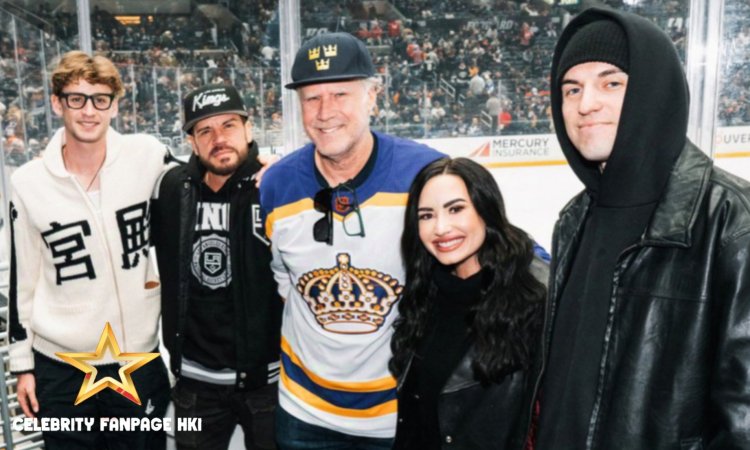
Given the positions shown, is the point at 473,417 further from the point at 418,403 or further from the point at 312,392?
the point at 312,392

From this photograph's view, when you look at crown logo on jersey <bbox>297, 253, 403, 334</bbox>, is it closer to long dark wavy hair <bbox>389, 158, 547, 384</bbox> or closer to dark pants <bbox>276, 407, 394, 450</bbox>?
long dark wavy hair <bbox>389, 158, 547, 384</bbox>

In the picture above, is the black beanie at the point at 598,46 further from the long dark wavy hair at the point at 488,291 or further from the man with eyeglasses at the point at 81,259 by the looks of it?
the man with eyeglasses at the point at 81,259

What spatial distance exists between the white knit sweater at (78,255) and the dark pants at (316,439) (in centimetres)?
58

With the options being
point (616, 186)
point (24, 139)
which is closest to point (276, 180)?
point (616, 186)

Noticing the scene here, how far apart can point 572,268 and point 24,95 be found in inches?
175

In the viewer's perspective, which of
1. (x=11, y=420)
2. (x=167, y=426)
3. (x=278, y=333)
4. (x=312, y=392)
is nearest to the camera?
(x=312, y=392)

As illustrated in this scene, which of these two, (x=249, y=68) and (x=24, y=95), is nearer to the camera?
(x=24, y=95)

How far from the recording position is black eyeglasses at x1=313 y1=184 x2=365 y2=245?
5.48 ft

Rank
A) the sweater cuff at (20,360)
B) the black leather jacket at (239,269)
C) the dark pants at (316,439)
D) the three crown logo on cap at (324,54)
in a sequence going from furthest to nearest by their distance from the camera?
the sweater cuff at (20,360) → the black leather jacket at (239,269) → the dark pants at (316,439) → the three crown logo on cap at (324,54)

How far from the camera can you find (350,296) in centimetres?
168

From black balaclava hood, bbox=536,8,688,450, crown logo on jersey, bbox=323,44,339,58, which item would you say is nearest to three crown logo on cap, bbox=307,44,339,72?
crown logo on jersey, bbox=323,44,339,58

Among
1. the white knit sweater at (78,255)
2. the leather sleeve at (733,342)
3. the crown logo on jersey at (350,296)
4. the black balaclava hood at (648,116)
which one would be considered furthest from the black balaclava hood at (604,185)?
the white knit sweater at (78,255)

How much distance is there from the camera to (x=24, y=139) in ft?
14.7

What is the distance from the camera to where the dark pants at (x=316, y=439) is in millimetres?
1754
